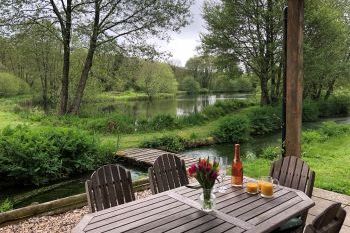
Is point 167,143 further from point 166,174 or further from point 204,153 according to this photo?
point 166,174

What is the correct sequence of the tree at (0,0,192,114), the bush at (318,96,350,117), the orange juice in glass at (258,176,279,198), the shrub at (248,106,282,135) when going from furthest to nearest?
the bush at (318,96,350,117), the shrub at (248,106,282,135), the tree at (0,0,192,114), the orange juice in glass at (258,176,279,198)

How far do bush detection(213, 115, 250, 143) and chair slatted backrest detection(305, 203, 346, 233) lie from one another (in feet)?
34.4

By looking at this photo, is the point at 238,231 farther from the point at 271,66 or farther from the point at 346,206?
the point at 271,66


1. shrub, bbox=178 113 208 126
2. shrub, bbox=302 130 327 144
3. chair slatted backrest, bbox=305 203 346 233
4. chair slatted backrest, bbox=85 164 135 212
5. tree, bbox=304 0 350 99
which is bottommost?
shrub, bbox=302 130 327 144

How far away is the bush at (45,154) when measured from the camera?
6.73 m

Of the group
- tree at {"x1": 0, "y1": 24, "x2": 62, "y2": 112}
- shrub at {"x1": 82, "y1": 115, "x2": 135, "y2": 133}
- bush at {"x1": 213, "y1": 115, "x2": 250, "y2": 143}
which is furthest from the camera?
tree at {"x1": 0, "y1": 24, "x2": 62, "y2": 112}

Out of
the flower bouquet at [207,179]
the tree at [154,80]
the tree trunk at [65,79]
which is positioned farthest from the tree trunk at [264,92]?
the flower bouquet at [207,179]

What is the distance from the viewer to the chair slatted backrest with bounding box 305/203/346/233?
1650 mm

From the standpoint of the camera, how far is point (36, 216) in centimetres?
449

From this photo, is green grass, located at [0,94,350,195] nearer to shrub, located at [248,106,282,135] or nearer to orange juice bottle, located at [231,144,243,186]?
orange juice bottle, located at [231,144,243,186]

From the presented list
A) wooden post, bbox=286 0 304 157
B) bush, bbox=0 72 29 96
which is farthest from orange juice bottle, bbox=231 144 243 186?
bush, bbox=0 72 29 96

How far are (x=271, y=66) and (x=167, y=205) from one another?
16.2m

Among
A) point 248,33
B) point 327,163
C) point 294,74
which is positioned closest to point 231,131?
point 327,163

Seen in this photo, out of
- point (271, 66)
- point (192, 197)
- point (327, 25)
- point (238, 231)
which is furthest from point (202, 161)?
point (327, 25)
